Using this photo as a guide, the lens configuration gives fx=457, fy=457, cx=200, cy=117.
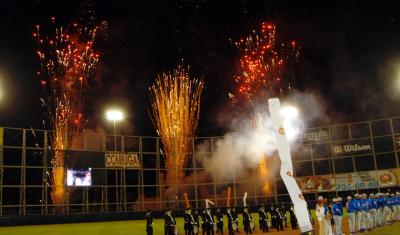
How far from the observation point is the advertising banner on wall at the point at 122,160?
37.6 m

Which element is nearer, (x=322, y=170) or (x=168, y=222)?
(x=168, y=222)

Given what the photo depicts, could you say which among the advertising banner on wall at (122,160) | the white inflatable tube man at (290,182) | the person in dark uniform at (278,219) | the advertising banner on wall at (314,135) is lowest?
the person in dark uniform at (278,219)

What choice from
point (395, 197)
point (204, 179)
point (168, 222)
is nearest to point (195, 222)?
point (168, 222)

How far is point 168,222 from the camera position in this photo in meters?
23.3

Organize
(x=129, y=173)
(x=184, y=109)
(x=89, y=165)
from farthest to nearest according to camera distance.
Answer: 1. (x=129, y=173)
2. (x=184, y=109)
3. (x=89, y=165)

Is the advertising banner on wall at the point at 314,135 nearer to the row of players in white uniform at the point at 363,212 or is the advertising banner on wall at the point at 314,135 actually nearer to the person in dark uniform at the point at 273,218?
the row of players in white uniform at the point at 363,212

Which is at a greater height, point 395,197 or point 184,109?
point 184,109

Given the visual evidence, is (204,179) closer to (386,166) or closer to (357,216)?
(386,166)

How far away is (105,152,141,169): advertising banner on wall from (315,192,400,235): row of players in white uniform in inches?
767

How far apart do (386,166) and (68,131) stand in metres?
29.5

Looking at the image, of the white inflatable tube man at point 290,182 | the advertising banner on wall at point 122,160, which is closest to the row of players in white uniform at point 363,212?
the white inflatable tube man at point 290,182

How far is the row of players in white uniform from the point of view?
66.9ft

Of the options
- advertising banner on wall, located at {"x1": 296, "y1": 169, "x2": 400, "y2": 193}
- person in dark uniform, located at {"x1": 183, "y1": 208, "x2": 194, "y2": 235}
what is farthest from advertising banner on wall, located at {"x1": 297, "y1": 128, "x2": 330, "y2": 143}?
person in dark uniform, located at {"x1": 183, "y1": 208, "x2": 194, "y2": 235}

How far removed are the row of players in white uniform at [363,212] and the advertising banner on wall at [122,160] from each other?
63.9ft
